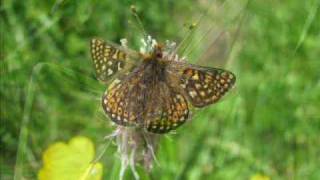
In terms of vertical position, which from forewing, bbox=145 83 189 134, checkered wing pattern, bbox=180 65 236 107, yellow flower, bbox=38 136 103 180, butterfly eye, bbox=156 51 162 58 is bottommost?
yellow flower, bbox=38 136 103 180

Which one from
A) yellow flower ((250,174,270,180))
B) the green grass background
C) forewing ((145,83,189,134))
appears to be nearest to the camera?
forewing ((145,83,189,134))

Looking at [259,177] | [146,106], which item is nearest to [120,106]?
[146,106]

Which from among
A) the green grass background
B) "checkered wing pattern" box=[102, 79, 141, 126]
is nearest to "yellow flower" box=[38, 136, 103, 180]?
the green grass background

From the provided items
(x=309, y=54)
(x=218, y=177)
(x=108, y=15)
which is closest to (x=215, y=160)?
(x=218, y=177)

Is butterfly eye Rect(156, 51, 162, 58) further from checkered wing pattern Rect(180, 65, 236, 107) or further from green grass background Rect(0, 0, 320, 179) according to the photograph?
green grass background Rect(0, 0, 320, 179)

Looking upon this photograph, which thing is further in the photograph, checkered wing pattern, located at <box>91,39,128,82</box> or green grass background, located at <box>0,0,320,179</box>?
green grass background, located at <box>0,0,320,179</box>

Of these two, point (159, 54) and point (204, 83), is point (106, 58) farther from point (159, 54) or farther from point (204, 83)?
point (204, 83)
